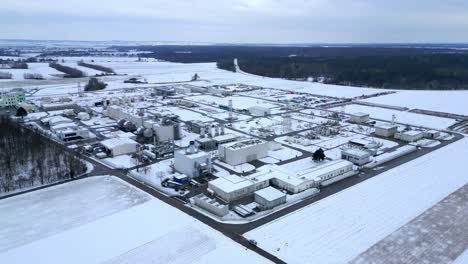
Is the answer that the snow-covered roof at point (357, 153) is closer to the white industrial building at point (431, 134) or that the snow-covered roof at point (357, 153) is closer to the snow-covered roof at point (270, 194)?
the snow-covered roof at point (270, 194)

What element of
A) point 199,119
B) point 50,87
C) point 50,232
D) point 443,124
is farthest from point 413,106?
point 50,87

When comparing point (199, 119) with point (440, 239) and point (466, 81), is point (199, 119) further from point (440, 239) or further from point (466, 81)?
point (466, 81)

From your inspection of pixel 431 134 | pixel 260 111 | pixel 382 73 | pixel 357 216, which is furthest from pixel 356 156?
pixel 382 73

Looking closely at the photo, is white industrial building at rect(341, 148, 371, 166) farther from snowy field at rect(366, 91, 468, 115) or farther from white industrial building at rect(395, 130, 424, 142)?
snowy field at rect(366, 91, 468, 115)

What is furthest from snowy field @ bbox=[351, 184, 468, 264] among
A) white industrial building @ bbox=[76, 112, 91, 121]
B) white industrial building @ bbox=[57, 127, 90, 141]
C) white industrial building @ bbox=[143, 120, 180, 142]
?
white industrial building @ bbox=[76, 112, 91, 121]

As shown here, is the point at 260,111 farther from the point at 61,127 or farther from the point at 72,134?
the point at 61,127
